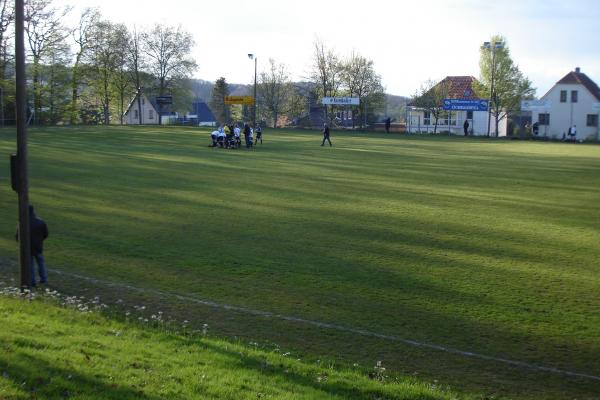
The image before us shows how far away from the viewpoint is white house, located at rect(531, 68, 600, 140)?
80.7m

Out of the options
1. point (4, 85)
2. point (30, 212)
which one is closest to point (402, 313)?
point (30, 212)

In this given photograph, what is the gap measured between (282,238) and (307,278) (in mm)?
3360

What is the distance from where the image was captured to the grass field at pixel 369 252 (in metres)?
8.62

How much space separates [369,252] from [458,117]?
74704 mm

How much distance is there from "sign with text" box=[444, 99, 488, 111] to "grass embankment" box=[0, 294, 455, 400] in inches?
2445

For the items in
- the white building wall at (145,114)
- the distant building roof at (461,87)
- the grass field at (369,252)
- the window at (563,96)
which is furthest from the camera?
the white building wall at (145,114)

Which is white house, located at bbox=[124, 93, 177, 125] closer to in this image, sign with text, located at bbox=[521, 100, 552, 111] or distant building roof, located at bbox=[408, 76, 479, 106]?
distant building roof, located at bbox=[408, 76, 479, 106]

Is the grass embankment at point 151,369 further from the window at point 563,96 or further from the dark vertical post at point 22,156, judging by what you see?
the window at point 563,96

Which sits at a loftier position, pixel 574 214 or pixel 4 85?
pixel 4 85

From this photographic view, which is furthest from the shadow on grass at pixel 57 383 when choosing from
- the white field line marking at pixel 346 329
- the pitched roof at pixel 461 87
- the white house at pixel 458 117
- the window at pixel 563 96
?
the window at pixel 563 96

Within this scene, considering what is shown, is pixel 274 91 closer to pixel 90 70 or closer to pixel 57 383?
pixel 90 70

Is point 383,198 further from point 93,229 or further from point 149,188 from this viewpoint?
point 93,229

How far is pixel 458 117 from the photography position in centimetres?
8456

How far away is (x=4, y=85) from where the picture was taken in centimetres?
5122
